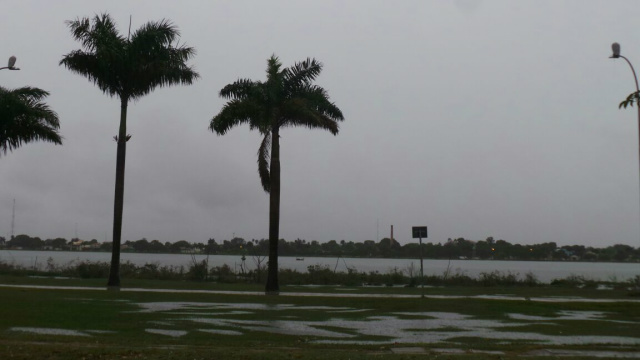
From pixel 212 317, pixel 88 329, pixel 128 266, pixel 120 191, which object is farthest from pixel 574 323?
pixel 128 266

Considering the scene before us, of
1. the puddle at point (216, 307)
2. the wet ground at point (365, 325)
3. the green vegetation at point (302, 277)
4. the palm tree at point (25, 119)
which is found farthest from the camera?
the green vegetation at point (302, 277)

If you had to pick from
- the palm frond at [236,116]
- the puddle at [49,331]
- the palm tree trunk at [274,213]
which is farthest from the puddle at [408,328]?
the palm frond at [236,116]

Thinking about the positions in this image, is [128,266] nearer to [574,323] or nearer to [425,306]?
[425,306]

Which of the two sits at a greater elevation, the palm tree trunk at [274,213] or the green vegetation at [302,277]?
the palm tree trunk at [274,213]

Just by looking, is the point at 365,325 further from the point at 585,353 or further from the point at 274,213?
the point at 274,213

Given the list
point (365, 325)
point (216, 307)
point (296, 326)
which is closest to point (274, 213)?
point (216, 307)

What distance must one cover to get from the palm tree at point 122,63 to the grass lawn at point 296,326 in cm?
876

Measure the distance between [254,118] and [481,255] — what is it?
134 meters

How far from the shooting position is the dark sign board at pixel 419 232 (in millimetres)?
26922

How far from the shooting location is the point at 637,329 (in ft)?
57.6

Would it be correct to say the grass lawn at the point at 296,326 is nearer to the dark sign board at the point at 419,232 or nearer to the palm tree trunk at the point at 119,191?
the dark sign board at the point at 419,232

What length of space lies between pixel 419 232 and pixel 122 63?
1652 centimetres

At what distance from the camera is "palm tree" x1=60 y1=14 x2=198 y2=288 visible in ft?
108

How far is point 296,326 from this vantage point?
16969 mm
